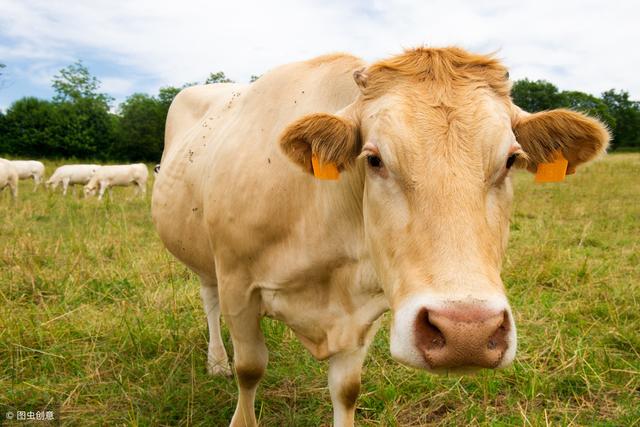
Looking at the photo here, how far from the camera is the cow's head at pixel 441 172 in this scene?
1457 millimetres

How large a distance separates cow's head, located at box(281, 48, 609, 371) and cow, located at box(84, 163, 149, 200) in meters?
18.4

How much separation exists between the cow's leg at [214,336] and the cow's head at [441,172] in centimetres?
210

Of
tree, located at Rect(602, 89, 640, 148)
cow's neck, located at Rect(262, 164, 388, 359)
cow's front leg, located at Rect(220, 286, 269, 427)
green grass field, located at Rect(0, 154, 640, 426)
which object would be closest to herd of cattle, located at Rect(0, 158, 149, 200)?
green grass field, located at Rect(0, 154, 640, 426)

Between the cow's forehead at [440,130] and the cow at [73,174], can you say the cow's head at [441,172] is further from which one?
the cow at [73,174]

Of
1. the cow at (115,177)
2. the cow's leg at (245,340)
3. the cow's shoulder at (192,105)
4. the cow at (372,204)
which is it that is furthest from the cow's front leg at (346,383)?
the cow at (115,177)

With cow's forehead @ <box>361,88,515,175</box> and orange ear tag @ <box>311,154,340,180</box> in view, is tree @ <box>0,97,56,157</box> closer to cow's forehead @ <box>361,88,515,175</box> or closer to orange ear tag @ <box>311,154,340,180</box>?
orange ear tag @ <box>311,154,340,180</box>

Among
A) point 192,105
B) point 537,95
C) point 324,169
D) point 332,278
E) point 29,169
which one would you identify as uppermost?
point 537,95

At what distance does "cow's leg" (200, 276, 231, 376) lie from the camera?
371 cm

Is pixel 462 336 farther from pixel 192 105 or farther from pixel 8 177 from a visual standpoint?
pixel 8 177

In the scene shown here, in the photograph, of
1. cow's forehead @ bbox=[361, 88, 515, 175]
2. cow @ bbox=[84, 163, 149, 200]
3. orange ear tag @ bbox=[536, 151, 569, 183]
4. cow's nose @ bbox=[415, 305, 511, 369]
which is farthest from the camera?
cow @ bbox=[84, 163, 149, 200]

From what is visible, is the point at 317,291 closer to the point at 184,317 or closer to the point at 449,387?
the point at 449,387

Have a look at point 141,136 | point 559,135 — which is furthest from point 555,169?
point 141,136

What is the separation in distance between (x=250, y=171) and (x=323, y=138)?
697 millimetres

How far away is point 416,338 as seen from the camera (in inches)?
59.0
